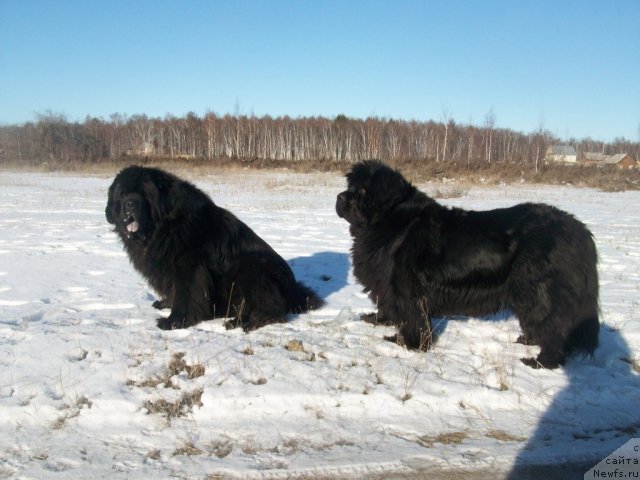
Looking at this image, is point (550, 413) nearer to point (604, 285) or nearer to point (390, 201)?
point (390, 201)

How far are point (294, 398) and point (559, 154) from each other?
236ft

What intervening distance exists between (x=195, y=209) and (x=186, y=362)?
189cm

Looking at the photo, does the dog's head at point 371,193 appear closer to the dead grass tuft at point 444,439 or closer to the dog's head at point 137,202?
the dog's head at point 137,202

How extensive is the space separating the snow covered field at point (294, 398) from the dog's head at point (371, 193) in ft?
4.16

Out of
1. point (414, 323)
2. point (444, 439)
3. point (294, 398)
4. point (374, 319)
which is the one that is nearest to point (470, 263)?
point (414, 323)

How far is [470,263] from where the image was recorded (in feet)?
14.6

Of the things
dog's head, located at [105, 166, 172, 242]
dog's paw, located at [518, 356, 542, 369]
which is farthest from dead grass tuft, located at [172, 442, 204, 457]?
dog's paw, located at [518, 356, 542, 369]

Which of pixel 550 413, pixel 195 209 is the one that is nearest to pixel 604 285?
pixel 550 413

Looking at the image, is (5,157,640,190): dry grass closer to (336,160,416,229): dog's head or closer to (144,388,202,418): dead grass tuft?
(336,160,416,229): dog's head

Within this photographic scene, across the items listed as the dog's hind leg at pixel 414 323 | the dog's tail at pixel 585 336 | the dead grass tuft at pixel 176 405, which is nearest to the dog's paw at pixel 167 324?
the dead grass tuft at pixel 176 405

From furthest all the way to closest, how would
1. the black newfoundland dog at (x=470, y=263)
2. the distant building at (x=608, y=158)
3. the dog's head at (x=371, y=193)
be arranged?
the distant building at (x=608, y=158) < the dog's head at (x=371, y=193) < the black newfoundland dog at (x=470, y=263)

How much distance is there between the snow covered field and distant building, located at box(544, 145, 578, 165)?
53.1 m

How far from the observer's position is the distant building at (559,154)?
183ft

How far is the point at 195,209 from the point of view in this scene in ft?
17.6
